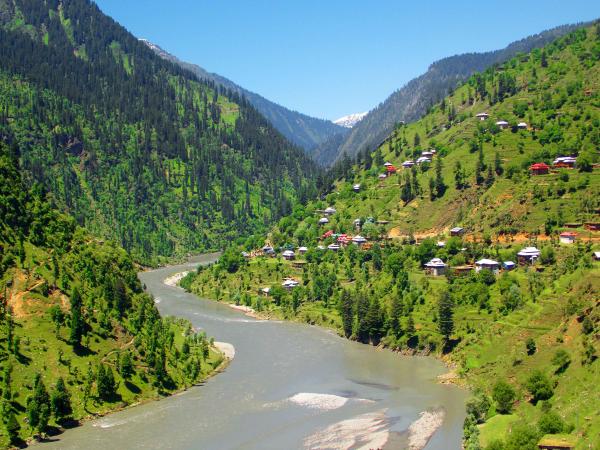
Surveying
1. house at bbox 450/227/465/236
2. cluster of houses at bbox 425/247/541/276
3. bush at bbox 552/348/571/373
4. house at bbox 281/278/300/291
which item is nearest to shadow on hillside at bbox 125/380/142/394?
bush at bbox 552/348/571/373

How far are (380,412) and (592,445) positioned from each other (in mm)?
28132

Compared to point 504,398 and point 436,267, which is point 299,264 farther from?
point 504,398

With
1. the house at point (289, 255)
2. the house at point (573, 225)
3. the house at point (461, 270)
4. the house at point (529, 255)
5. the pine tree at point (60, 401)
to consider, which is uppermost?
the house at point (573, 225)

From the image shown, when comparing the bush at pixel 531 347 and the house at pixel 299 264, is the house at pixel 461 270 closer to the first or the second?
the bush at pixel 531 347

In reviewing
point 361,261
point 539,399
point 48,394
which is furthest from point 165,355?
point 361,261

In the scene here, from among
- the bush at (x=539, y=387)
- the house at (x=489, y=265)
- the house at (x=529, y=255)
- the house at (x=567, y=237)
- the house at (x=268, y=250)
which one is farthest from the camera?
the house at (x=268, y=250)

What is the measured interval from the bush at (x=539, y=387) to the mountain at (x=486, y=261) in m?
0.15

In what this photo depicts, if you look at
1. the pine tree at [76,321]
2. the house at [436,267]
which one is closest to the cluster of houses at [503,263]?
the house at [436,267]

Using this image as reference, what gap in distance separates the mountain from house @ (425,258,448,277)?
1.05ft

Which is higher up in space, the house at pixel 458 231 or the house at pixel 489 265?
the house at pixel 458 231

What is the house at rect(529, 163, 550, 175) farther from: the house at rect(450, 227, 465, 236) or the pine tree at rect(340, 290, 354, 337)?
the pine tree at rect(340, 290, 354, 337)

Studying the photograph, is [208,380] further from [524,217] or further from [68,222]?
[524,217]

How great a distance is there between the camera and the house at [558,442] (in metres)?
52.8

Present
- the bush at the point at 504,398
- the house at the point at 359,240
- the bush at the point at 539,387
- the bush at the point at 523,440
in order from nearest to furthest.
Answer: the bush at the point at 523,440 < the bush at the point at 539,387 < the bush at the point at 504,398 < the house at the point at 359,240
